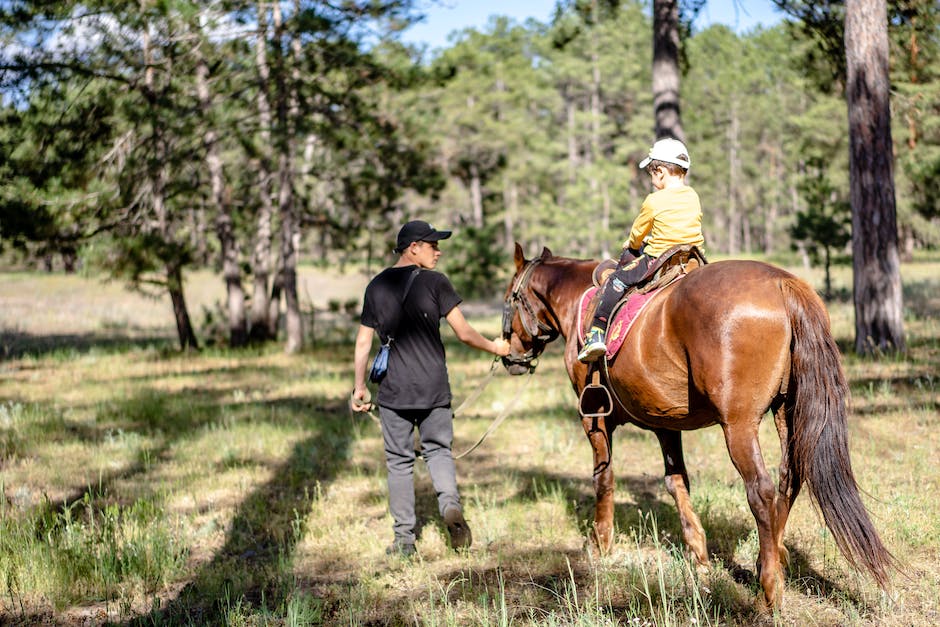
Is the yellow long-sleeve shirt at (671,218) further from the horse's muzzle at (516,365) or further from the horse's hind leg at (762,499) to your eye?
the horse's muzzle at (516,365)

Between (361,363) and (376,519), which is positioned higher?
(361,363)

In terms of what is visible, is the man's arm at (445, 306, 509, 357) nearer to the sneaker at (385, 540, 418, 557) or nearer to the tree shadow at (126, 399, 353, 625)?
the sneaker at (385, 540, 418, 557)

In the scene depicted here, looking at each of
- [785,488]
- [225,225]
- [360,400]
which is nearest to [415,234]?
[360,400]

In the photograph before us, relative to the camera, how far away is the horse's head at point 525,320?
19.6ft

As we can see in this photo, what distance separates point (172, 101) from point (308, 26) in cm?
288

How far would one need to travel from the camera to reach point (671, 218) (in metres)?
4.86

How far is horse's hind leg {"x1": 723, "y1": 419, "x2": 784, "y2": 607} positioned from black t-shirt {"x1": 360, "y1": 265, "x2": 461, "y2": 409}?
2.04 m

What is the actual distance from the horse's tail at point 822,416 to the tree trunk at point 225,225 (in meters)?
12.6

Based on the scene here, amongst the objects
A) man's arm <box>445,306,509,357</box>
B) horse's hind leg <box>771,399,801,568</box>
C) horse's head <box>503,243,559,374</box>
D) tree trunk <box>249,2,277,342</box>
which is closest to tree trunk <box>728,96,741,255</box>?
tree trunk <box>249,2,277,342</box>

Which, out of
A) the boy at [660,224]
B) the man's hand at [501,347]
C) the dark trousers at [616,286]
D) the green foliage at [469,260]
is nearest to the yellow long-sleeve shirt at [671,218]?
the boy at [660,224]

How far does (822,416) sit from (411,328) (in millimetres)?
2589

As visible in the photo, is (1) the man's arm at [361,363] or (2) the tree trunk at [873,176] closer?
(1) the man's arm at [361,363]

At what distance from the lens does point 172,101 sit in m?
13.7

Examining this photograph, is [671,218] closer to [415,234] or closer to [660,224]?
[660,224]
